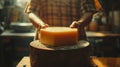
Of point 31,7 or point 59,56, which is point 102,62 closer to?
point 59,56

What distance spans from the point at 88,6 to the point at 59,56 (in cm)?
116

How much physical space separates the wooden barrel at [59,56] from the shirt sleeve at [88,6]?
3.18 ft

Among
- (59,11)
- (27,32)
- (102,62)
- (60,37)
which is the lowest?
(27,32)

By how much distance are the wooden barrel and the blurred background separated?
3323mm

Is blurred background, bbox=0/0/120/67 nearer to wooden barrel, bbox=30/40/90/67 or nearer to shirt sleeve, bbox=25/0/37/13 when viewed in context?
shirt sleeve, bbox=25/0/37/13

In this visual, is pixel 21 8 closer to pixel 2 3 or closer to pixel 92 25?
pixel 2 3

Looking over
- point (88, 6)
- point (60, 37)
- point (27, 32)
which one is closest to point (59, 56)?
point (60, 37)

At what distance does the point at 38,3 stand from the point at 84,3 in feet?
1.93

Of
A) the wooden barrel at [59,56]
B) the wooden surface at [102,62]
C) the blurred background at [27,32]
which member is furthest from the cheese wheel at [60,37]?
the blurred background at [27,32]

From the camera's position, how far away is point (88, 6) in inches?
106

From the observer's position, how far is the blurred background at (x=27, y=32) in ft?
17.3

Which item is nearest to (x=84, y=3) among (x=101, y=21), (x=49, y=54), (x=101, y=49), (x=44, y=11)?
(x=44, y=11)

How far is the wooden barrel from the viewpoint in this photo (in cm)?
169

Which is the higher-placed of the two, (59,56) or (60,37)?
(60,37)
